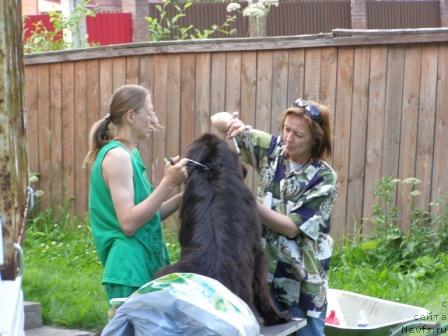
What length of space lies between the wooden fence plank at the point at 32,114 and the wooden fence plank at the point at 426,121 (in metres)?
3.74

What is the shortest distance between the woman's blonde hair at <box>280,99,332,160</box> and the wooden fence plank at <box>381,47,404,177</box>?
285 cm

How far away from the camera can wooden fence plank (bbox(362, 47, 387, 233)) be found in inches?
273

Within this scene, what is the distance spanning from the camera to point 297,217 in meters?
4.09

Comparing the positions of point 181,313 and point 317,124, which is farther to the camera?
point 317,124

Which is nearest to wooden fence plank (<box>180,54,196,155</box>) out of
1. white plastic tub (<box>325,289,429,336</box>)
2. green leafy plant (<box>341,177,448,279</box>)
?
green leafy plant (<box>341,177,448,279</box>)

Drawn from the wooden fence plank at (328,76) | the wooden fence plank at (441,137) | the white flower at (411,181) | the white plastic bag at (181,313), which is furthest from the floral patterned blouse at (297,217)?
the wooden fence plank at (328,76)

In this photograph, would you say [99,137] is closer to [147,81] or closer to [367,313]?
[367,313]

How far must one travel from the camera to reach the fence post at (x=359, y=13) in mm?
21469

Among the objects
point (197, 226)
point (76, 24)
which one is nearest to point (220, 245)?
point (197, 226)

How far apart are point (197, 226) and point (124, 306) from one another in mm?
631

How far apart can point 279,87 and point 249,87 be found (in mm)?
268

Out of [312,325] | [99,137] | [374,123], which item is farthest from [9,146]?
[374,123]

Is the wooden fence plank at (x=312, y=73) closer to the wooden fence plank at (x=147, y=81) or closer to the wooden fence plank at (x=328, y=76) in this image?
the wooden fence plank at (x=328, y=76)

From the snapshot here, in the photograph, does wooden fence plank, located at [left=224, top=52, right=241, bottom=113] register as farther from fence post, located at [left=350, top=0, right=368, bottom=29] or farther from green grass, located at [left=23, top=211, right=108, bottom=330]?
fence post, located at [left=350, top=0, right=368, bottom=29]
